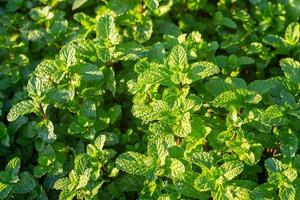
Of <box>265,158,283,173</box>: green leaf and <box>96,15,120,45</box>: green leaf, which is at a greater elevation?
<box>96,15,120,45</box>: green leaf

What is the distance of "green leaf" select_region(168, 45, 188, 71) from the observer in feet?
6.65

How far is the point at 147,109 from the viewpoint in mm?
2061

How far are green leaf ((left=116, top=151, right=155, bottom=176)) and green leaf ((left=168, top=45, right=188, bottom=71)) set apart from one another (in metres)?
0.35

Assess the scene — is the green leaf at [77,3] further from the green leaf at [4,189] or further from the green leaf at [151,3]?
the green leaf at [4,189]

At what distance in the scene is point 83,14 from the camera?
250cm

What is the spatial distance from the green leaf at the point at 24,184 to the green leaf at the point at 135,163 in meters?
0.36

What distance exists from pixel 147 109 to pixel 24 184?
54cm

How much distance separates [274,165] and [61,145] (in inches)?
33.1

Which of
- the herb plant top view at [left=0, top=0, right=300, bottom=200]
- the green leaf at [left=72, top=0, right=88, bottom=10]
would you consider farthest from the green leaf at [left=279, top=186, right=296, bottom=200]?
the green leaf at [left=72, top=0, right=88, bottom=10]

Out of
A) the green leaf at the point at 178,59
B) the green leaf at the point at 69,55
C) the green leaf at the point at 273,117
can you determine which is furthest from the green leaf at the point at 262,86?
the green leaf at the point at 69,55

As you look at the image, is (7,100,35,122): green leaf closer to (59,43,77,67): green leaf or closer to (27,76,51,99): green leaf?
(27,76,51,99): green leaf

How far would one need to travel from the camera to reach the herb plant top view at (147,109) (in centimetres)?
194

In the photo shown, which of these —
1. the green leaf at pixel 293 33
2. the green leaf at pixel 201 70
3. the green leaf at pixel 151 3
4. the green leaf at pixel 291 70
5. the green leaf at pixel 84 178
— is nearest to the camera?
the green leaf at pixel 84 178

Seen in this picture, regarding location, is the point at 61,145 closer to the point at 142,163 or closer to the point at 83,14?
the point at 142,163
